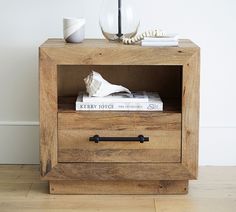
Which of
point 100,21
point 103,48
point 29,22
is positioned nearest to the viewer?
point 103,48

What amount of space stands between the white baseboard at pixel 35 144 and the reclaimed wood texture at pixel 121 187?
412mm

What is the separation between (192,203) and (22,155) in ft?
2.82

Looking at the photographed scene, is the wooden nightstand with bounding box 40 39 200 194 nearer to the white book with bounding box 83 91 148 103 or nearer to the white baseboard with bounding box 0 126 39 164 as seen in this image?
the white book with bounding box 83 91 148 103

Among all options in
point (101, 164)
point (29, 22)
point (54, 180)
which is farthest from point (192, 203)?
point (29, 22)

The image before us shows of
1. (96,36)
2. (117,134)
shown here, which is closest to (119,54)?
(117,134)

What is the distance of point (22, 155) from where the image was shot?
8.90 ft

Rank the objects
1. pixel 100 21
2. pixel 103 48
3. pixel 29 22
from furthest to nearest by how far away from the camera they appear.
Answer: pixel 29 22, pixel 100 21, pixel 103 48

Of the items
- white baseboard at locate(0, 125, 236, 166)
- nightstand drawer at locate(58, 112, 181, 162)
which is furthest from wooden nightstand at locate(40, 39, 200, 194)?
white baseboard at locate(0, 125, 236, 166)

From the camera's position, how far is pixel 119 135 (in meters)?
2.27

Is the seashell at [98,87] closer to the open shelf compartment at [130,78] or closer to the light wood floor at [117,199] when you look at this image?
the open shelf compartment at [130,78]

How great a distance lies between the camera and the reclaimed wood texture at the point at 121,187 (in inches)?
91.9

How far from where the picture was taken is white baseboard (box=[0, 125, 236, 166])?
8.84ft

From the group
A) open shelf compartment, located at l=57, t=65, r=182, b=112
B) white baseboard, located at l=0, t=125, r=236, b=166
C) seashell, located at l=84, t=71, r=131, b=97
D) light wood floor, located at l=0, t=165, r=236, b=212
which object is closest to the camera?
light wood floor, located at l=0, t=165, r=236, b=212

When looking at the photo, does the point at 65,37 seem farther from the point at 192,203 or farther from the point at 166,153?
the point at 192,203
